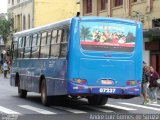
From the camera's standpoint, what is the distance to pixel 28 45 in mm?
21438

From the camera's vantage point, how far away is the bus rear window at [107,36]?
54.6ft

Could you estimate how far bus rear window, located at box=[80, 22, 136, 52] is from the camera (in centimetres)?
1666

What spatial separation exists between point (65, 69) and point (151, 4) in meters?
19.3

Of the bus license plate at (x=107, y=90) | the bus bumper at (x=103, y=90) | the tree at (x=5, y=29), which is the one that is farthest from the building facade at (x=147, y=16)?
the tree at (x=5, y=29)

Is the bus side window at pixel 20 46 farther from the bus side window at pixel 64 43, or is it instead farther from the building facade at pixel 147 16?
the building facade at pixel 147 16

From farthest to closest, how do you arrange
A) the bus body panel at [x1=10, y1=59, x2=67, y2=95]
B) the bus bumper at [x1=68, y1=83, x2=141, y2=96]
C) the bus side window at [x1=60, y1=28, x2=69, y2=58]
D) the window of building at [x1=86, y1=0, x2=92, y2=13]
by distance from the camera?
the window of building at [x1=86, y1=0, x2=92, y2=13]
the bus body panel at [x1=10, y1=59, x2=67, y2=95]
the bus side window at [x1=60, y1=28, x2=69, y2=58]
the bus bumper at [x1=68, y1=83, x2=141, y2=96]

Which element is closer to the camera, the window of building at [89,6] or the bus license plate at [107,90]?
the bus license plate at [107,90]

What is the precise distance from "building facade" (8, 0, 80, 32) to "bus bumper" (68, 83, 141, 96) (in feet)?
151

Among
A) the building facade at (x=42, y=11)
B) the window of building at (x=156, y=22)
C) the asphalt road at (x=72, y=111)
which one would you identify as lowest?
the asphalt road at (x=72, y=111)

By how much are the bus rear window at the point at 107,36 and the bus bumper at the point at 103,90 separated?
1273mm

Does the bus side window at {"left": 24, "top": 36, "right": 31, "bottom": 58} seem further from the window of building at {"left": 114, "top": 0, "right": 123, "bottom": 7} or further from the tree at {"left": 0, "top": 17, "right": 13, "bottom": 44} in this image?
the tree at {"left": 0, "top": 17, "right": 13, "bottom": 44}

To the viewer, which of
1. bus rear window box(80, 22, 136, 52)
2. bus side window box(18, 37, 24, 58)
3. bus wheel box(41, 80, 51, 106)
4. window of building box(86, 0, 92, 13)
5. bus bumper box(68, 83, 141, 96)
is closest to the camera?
bus bumper box(68, 83, 141, 96)

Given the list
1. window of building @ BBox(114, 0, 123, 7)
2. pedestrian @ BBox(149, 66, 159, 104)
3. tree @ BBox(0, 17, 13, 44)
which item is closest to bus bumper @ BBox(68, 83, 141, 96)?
pedestrian @ BBox(149, 66, 159, 104)

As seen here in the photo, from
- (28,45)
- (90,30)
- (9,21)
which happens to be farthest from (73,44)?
(9,21)
